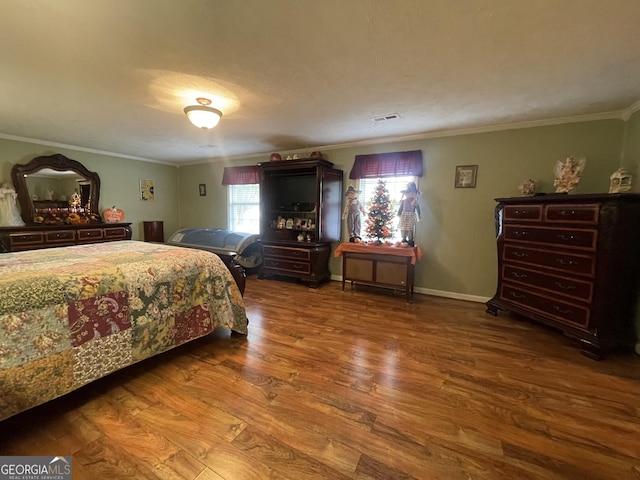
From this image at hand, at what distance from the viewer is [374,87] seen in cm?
228

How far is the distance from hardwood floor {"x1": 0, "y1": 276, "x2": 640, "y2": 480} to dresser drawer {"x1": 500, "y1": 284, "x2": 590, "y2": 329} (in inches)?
9.8

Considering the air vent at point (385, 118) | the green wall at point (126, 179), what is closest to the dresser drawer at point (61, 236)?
the green wall at point (126, 179)

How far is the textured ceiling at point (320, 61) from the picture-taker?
4.64ft

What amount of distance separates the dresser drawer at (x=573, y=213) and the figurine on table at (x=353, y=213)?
2.24 meters

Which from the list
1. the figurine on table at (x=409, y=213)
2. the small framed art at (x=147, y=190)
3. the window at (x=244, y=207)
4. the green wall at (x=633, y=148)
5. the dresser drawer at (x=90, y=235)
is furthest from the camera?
the small framed art at (x=147, y=190)

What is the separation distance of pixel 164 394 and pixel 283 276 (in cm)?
300

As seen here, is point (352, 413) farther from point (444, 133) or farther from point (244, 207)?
point (244, 207)

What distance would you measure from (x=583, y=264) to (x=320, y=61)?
2.77 m

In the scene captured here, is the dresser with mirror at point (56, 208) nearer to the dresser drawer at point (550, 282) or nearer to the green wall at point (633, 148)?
the dresser drawer at point (550, 282)

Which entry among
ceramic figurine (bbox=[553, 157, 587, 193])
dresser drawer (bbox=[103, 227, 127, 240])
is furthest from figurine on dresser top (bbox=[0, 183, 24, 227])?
ceramic figurine (bbox=[553, 157, 587, 193])

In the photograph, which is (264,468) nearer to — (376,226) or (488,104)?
(376,226)

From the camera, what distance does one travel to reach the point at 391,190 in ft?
13.2

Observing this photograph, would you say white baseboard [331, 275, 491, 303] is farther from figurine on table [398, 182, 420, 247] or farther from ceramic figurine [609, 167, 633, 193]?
ceramic figurine [609, 167, 633, 193]

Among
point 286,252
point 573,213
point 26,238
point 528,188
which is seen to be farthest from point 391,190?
point 26,238
